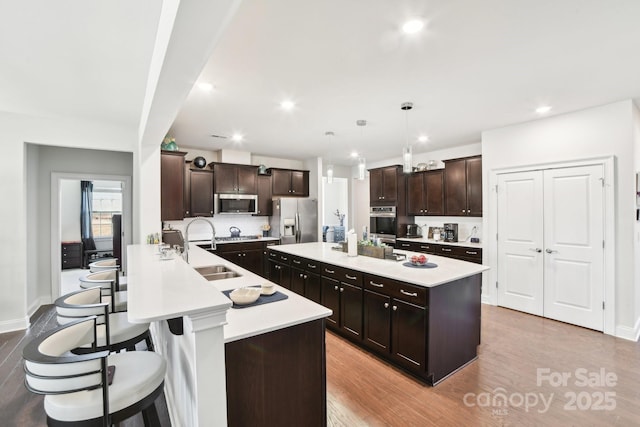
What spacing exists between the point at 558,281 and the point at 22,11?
5695 mm

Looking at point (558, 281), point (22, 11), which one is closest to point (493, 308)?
point (558, 281)

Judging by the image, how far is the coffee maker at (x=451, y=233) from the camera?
522 cm

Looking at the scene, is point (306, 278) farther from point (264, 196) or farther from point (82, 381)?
point (264, 196)

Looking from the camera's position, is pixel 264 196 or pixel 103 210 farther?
pixel 103 210

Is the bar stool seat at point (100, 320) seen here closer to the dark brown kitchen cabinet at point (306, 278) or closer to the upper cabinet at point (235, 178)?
the dark brown kitchen cabinet at point (306, 278)

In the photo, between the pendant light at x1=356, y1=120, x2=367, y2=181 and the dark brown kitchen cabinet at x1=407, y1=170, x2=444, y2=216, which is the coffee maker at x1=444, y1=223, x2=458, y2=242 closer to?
the dark brown kitchen cabinet at x1=407, y1=170, x2=444, y2=216

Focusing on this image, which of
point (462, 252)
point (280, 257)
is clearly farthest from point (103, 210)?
point (462, 252)

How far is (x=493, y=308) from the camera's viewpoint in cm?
421

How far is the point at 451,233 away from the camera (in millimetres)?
5227

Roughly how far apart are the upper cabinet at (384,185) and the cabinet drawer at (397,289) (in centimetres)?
348

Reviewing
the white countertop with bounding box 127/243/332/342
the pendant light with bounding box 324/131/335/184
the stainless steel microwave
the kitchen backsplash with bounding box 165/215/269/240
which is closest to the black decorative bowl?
the stainless steel microwave

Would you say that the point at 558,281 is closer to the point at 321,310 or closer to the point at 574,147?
the point at 574,147

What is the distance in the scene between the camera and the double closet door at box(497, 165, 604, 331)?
11.3 ft

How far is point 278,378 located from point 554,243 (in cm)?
399
